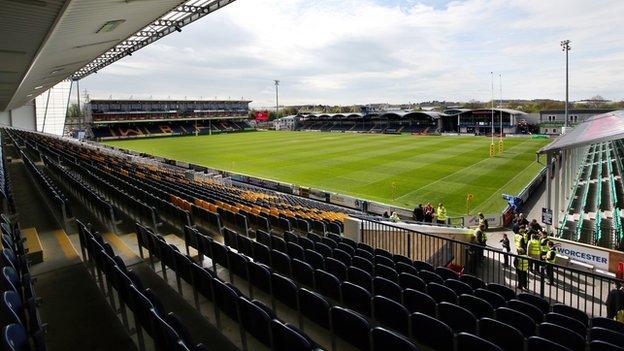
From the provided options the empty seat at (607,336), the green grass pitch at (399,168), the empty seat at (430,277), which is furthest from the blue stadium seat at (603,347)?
the green grass pitch at (399,168)

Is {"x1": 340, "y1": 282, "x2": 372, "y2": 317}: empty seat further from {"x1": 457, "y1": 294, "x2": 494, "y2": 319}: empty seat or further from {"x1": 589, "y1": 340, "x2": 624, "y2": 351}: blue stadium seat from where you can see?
{"x1": 589, "y1": 340, "x2": 624, "y2": 351}: blue stadium seat

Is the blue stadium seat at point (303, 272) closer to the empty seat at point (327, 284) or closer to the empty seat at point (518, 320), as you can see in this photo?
the empty seat at point (327, 284)

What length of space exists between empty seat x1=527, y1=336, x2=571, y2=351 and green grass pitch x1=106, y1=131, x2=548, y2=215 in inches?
673

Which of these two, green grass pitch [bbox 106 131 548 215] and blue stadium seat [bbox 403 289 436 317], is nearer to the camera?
blue stadium seat [bbox 403 289 436 317]

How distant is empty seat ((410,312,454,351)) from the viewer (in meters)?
3.58

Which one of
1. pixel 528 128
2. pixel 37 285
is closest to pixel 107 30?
pixel 37 285

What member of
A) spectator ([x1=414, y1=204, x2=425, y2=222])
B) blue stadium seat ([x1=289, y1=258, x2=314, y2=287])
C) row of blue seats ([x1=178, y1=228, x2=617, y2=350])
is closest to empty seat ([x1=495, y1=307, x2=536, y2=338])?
row of blue seats ([x1=178, y1=228, x2=617, y2=350])

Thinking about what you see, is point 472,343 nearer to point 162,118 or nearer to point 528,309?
point 528,309

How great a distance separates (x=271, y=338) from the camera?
3250mm

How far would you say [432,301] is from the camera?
4477 mm

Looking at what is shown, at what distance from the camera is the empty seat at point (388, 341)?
300 centimetres

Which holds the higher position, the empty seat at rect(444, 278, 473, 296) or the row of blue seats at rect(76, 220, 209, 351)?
the row of blue seats at rect(76, 220, 209, 351)

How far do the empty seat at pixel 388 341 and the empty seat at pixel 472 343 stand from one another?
2.08ft

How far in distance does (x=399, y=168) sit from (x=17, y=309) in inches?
1220
